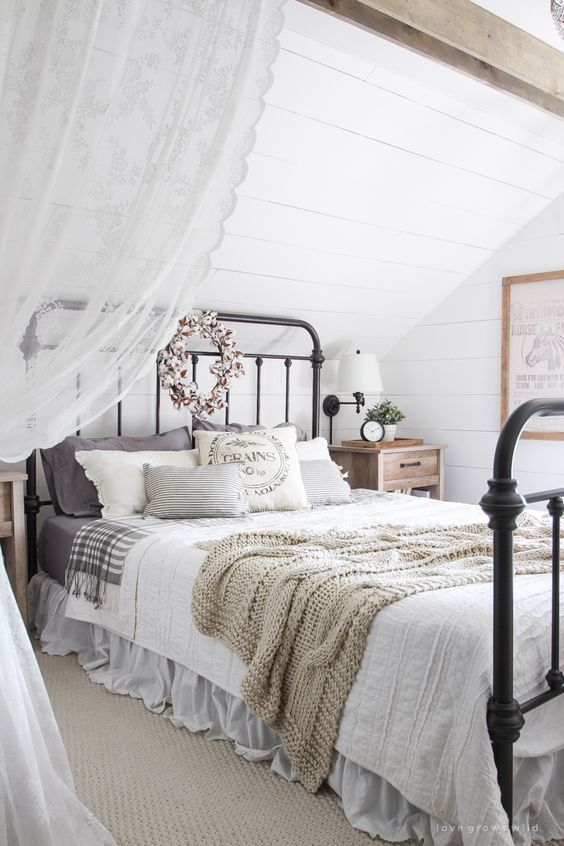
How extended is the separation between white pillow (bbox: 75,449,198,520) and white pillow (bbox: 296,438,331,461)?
72 centimetres

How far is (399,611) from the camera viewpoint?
1.71 m

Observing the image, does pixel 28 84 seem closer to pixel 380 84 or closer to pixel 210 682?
pixel 210 682

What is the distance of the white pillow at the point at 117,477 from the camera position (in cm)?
292

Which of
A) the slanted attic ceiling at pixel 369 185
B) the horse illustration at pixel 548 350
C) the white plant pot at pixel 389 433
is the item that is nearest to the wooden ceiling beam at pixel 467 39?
the slanted attic ceiling at pixel 369 185

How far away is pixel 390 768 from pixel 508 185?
2999 millimetres

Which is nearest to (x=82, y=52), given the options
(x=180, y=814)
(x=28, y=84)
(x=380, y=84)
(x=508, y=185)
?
(x=28, y=84)

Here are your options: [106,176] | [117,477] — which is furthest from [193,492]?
[106,176]

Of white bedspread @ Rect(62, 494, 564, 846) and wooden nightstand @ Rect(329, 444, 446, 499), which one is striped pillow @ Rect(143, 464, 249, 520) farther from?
wooden nightstand @ Rect(329, 444, 446, 499)

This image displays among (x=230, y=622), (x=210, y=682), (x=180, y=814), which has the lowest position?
(x=180, y=814)

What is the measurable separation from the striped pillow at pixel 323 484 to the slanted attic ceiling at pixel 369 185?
972mm

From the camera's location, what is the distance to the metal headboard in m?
3.17

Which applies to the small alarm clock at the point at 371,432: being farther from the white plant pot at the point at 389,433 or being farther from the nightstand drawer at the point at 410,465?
the nightstand drawer at the point at 410,465

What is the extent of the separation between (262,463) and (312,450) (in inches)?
20.8

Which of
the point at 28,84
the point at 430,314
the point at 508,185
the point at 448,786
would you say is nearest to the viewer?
the point at 28,84
